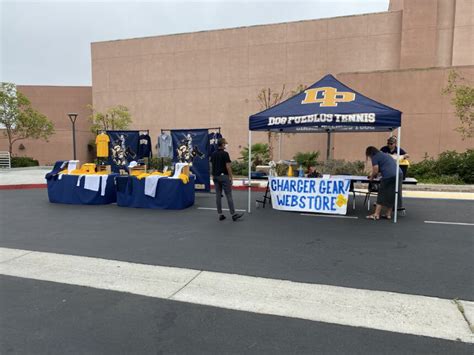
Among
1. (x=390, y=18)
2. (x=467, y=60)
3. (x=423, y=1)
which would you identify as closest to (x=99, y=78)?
(x=390, y=18)

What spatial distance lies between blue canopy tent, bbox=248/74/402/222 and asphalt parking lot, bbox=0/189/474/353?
2.22 m

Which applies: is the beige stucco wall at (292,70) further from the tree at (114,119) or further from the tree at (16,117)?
the tree at (16,117)

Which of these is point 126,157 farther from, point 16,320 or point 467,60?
point 467,60

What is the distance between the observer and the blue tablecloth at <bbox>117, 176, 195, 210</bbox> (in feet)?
31.8

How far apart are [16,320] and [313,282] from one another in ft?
10.9

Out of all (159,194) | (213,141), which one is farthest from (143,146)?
(159,194)

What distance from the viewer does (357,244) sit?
614cm

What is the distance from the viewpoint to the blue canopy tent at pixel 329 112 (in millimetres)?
7914

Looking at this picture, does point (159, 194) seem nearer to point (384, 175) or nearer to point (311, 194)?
point (311, 194)

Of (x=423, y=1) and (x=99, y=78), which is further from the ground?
(x=423, y=1)

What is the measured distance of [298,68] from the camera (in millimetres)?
25062

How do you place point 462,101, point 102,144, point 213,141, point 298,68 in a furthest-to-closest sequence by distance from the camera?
point 298,68
point 462,101
point 102,144
point 213,141

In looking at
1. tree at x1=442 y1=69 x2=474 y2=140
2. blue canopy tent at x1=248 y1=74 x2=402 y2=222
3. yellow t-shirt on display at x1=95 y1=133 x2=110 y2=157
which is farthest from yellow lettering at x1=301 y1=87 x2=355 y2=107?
tree at x1=442 y1=69 x2=474 y2=140

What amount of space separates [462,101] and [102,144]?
591 inches
